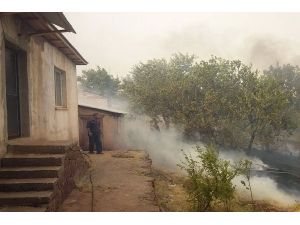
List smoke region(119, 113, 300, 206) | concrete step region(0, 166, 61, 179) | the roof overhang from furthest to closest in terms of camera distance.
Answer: smoke region(119, 113, 300, 206) < the roof overhang < concrete step region(0, 166, 61, 179)

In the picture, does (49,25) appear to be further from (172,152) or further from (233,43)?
(172,152)

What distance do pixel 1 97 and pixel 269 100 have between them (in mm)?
13890

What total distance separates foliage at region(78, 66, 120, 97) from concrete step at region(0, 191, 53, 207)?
25590 mm

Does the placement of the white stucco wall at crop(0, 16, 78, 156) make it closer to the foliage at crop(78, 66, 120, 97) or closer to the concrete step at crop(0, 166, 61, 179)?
the concrete step at crop(0, 166, 61, 179)

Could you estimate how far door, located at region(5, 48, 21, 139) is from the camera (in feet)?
23.5

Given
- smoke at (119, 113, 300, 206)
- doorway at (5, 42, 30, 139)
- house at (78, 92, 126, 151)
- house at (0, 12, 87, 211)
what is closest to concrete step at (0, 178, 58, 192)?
house at (0, 12, 87, 211)

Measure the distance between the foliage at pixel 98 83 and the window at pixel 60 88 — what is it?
63.0ft

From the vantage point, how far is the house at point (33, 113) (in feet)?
18.9

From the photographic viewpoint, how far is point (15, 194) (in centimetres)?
560

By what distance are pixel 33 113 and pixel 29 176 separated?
245 cm

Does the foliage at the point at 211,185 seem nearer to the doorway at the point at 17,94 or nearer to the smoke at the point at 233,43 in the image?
the smoke at the point at 233,43

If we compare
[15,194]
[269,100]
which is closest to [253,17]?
[15,194]

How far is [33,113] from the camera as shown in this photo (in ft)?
26.5

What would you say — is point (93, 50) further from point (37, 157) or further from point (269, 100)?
point (269, 100)
